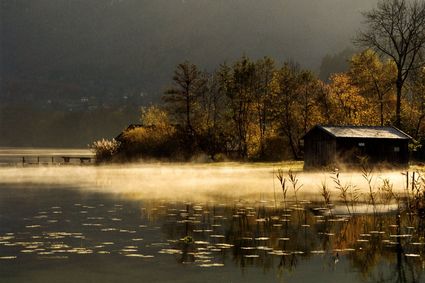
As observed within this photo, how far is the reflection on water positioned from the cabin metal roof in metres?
34.9

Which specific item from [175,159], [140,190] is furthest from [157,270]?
[175,159]

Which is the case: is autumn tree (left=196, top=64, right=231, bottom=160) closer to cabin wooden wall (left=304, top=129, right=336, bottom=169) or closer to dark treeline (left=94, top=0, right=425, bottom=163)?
dark treeline (left=94, top=0, right=425, bottom=163)

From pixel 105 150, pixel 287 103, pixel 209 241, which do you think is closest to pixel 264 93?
pixel 287 103

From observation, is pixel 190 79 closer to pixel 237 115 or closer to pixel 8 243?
pixel 237 115

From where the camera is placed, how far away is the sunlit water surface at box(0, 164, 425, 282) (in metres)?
18.3

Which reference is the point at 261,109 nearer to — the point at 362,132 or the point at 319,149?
the point at 319,149

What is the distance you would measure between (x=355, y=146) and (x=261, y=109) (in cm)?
3710

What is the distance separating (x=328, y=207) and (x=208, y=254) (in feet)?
46.6

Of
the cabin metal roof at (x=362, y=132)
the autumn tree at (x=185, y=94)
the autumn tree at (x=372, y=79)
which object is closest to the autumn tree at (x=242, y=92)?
the autumn tree at (x=185, y=94)

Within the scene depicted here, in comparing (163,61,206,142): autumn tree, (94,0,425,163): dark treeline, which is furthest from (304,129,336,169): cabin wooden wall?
(163,61,206,142): autumn tree

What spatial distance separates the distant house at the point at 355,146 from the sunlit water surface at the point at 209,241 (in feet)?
97.2

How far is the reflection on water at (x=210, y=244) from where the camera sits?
18.2 metres

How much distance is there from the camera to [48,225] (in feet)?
94.6

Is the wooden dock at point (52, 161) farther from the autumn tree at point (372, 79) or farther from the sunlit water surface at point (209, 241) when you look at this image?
the sunlit water surface at point (209, 241)
